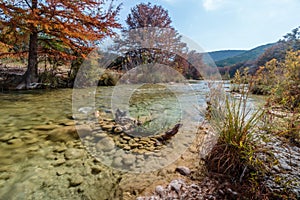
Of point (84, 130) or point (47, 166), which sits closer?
point (47, 166)

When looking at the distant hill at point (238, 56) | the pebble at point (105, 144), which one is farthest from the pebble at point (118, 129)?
the distant hill at point (238, 56)

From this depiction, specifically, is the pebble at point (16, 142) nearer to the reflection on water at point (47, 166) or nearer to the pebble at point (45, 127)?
the reflection on water at point (47, 166)

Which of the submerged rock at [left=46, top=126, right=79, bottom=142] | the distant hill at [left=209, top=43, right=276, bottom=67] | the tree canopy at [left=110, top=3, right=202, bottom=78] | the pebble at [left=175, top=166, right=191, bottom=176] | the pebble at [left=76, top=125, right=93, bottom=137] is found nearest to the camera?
the pebble at [left=175, top=166, right=191, bottom=176]

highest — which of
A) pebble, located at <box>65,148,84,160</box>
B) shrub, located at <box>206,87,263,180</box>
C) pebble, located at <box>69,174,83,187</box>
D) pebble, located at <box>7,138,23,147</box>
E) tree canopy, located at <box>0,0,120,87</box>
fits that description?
tree canopy, located at <box>0,0,120,87</box>

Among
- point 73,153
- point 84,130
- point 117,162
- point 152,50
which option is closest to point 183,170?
point 117,162

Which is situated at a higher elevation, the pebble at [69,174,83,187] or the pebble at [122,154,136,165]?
the pebble at [122,154,136,165]

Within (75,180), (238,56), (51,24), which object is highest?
(238,56)

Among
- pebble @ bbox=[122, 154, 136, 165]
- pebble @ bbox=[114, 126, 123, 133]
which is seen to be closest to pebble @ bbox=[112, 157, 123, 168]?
pebble @ bbox=[122, 154, 136, 165]

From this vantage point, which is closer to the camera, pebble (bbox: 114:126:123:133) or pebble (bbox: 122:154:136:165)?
pebble (bbox: 122:154:136:165)

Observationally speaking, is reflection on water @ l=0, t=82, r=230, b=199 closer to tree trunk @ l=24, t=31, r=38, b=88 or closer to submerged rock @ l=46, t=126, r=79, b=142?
submerged rock @ l=46, t=126, r=79, b=142

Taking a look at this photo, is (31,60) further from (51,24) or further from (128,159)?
(128,159)

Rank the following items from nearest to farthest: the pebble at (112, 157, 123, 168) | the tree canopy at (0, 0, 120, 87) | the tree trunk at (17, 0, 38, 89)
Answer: the pebble at (112, 157, 123, 168)
the tree canopy at (0, 0, 120, 87)
the tree trunk at (17, 0, 38, 89)

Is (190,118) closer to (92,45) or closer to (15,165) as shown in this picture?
(15,165)

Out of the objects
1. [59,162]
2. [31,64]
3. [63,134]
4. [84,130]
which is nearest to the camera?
[59,162]
